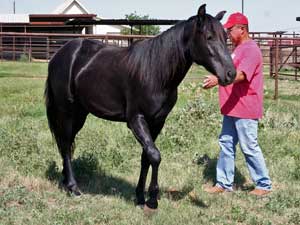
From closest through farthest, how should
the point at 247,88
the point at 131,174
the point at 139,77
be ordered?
the point at 139,77 < the point at 247,88 < the point at 131,174

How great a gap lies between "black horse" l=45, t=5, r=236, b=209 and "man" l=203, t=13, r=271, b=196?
61 centimetres

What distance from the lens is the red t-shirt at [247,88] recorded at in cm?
480

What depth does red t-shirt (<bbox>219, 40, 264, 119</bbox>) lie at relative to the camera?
4.80 meters

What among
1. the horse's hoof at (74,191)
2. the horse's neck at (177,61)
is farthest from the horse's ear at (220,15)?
the horse's hoof at (74,191)

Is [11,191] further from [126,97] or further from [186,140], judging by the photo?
[186,140]

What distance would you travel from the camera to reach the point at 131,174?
5738 mm

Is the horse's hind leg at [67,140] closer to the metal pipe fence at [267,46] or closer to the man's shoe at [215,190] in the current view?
the man's shoe at [215,190]

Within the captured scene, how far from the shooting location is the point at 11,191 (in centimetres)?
483

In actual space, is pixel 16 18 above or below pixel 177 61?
above

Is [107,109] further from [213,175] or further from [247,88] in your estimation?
[213,175]

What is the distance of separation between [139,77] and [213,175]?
1.93m

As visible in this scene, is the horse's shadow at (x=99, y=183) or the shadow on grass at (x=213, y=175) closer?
the horse's shadow at (x=99, y=183)

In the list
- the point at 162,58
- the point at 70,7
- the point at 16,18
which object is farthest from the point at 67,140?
the point at 70,7

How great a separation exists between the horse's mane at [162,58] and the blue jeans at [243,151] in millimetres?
1113
